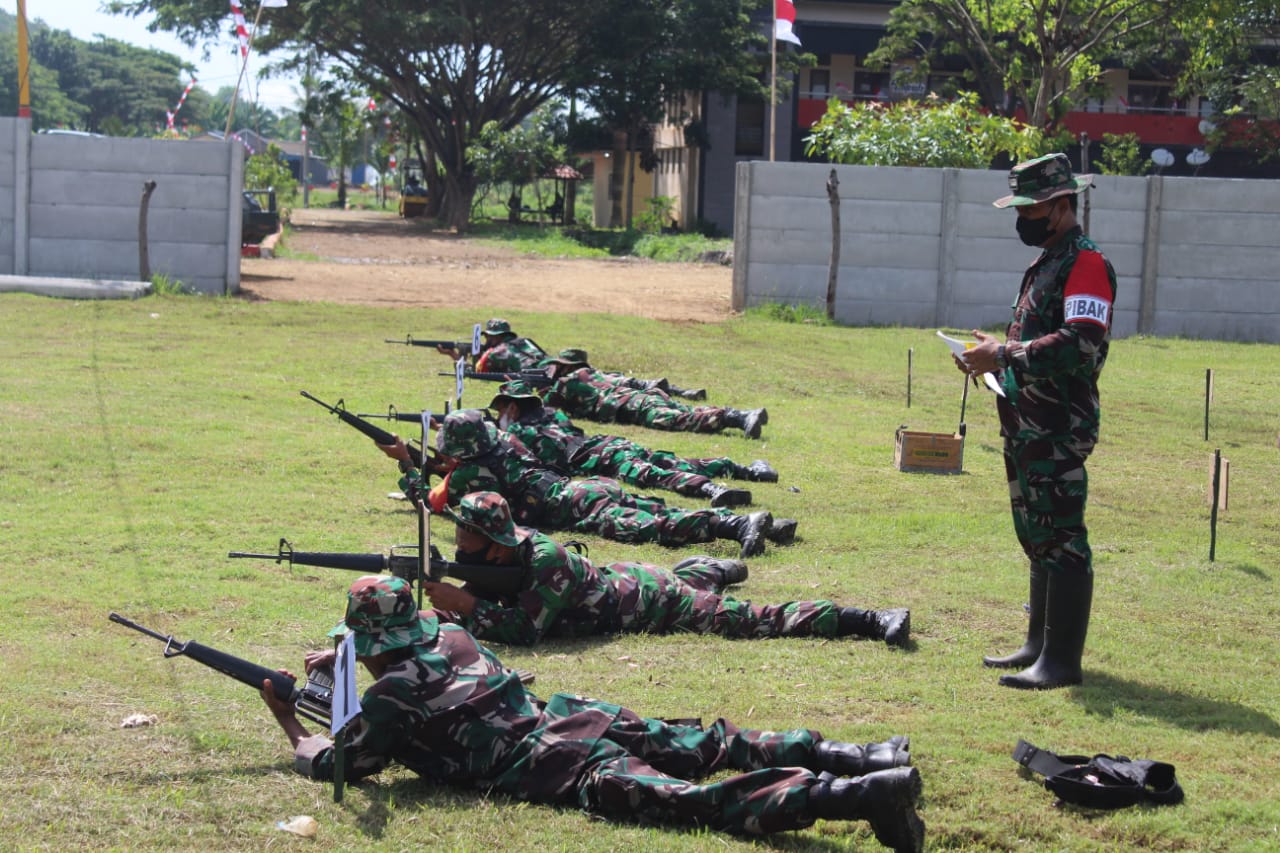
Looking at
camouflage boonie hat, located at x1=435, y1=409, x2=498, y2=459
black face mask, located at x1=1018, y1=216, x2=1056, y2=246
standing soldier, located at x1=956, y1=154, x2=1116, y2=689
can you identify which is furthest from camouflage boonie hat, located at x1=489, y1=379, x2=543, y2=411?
black face mask, located at x1=1018, y1=216, x2=1056, y2=246

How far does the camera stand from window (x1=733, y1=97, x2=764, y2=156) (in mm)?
53438

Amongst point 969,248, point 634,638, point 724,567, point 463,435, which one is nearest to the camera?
point 634,638

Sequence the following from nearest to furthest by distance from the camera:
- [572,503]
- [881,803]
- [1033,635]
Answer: [881,803] → [1033,635] → [572,503]

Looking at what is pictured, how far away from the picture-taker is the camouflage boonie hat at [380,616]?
5.06m

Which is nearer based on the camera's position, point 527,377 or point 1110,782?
point 1110,782

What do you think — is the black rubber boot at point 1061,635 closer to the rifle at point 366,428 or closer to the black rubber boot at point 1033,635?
the black rubber boot at point 1033,635

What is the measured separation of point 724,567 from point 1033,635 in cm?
201

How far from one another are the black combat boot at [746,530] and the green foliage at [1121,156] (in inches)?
1715

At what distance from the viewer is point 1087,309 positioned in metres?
5.88

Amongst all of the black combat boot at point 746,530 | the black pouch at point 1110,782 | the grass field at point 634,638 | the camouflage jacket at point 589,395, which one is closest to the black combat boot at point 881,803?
the grass field at point 634,638

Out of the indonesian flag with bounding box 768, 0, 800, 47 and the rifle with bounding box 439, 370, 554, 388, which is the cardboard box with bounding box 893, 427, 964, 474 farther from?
the indonesian flag with bounding box 768, 0, 800, 47

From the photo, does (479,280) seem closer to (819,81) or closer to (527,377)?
(527,377)

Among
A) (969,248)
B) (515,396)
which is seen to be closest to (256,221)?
(969,248)

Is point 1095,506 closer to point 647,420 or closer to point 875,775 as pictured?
point 647,420
